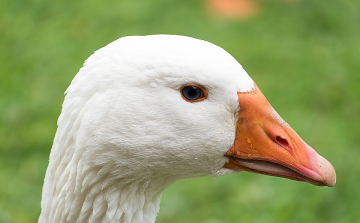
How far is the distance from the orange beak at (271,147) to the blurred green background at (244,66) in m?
2.20

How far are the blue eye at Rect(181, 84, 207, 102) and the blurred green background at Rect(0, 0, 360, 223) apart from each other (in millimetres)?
2499

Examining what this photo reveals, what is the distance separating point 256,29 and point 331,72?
4.19 ft

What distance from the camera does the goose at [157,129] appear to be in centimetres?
245

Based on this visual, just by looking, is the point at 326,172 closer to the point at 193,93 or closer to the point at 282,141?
the point at 282,141

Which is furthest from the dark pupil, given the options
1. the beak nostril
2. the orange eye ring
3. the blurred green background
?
the blurred green background

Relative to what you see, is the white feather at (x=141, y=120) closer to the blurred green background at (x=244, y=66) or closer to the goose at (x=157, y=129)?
the goose at (x=157, y=129)

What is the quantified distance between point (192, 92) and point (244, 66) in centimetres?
456

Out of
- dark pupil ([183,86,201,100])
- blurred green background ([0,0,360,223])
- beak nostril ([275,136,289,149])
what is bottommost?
beak nostril ([275,136,289,149])

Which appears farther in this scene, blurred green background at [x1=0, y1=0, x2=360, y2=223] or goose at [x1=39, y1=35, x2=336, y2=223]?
blurred green background at [x1=0, y1=0, x2=360, y2=223]

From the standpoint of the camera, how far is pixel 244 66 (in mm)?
6930

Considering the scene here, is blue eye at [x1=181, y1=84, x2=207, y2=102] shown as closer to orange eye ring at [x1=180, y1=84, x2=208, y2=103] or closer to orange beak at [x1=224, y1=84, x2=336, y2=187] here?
orange eye ring at [x1=180, y1=84, x2=208, y2=103]

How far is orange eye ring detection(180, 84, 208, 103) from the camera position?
8.03 ft

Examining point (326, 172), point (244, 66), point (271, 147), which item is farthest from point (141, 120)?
point (244, 66)

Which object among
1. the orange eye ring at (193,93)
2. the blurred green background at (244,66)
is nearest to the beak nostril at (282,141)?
the orange eye ring at (193,93)
